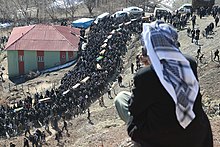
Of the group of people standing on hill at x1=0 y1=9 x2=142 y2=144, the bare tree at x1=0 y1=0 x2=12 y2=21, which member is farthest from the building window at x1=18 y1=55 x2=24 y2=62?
the bare tree at x1=0 y1=0 x2=12 y2=21

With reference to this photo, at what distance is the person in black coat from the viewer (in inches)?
92.4

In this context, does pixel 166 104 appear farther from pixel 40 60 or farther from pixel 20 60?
pixel 20 60

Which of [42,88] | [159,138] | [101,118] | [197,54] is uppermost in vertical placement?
[159,138]

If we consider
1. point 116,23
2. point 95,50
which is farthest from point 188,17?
point 95,50

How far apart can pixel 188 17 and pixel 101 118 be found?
20.4 m

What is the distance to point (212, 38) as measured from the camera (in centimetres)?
2798

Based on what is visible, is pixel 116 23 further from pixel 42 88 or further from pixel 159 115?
pixel 159 115

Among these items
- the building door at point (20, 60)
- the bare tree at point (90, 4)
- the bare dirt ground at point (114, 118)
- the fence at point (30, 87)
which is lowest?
the fence at point (30, 87)

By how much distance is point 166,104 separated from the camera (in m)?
2.37

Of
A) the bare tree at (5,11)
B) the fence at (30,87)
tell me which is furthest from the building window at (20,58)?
the bare tree at (5,11)

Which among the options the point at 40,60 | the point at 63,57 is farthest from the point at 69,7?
the point at 63,57

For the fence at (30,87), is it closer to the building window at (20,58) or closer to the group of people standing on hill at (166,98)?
the building window at (20,58)

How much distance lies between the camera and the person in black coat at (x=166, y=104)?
7.70ft

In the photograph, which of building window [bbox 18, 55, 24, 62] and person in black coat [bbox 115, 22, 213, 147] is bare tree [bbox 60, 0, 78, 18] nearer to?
building window [bbox 18, 55, 24, 62]
